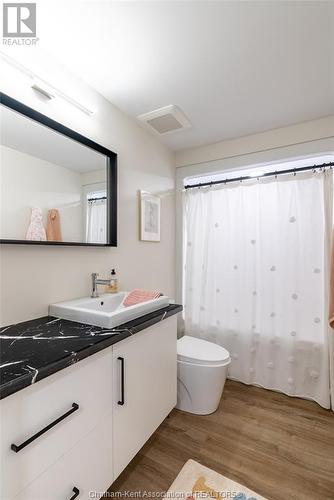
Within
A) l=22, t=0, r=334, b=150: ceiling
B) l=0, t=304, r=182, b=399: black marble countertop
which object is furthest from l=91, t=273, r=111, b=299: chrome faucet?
l=22, t=0, r=334, b=150: ceiling

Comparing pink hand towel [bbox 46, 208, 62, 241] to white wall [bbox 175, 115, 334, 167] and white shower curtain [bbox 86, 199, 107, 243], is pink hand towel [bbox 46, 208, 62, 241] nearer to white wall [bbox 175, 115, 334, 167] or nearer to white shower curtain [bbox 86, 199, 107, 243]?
white shower curtain [bbox 86, 199, 107, 243]

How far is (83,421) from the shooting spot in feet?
3.12

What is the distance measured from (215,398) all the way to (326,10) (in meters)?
2.37

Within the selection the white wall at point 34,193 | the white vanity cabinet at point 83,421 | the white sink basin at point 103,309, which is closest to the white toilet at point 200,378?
the white vanity cabinet at point 83,421

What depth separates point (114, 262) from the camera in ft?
5.90

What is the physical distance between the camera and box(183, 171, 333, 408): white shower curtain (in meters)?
1.96

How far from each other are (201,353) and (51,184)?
62.0 inches

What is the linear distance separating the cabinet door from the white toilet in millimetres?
210

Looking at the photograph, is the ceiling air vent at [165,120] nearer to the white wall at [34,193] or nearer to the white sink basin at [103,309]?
the white wall at [34,193]

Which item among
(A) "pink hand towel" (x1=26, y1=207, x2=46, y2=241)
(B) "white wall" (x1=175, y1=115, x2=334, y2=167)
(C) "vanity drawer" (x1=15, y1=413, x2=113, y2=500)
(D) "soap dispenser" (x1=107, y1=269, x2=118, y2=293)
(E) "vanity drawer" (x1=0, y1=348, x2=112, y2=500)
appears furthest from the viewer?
(B) "white wall" (x1=175, y1=115, x2=334, y2=167)

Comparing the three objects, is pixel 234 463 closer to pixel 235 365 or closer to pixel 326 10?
pixel 235 365

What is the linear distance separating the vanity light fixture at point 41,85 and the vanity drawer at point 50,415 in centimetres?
136

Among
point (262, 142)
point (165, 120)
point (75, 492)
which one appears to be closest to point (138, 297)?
point (75, 492)

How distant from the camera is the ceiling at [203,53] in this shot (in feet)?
3.65
